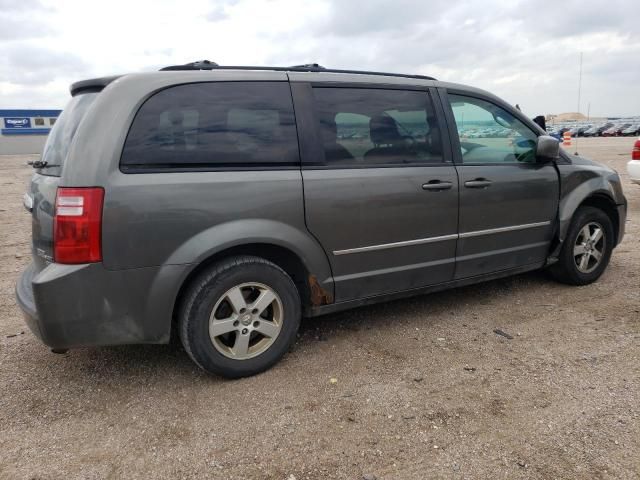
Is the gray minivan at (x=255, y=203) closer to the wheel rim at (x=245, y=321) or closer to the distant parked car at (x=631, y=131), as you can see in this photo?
the wheel rim at (x=245, y=321)

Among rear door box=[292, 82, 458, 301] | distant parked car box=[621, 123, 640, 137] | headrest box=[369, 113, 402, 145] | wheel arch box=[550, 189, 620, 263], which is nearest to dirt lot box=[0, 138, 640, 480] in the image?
rear door box=[292, 82, 458, 301]

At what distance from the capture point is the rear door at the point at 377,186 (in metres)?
3.28

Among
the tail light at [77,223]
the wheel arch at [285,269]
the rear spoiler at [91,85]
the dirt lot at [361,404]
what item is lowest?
the dirt lot at [361,404]

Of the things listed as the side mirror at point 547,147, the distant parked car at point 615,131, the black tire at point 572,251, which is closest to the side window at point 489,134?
the side mirror at point 547,147

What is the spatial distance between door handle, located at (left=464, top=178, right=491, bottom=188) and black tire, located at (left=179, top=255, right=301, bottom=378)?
1542 mm

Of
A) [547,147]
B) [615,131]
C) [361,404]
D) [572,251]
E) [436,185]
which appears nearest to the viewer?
[361,404]

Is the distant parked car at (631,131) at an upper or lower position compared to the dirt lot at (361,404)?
upper

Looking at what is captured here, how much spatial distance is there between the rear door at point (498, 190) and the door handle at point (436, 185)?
15 cm

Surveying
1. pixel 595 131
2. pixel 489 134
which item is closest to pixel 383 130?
pixel 489 134

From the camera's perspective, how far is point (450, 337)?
3713 mm

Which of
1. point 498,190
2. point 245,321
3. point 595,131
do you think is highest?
point 595,131

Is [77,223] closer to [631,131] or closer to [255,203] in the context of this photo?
[255,203]

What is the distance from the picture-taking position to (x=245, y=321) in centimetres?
310

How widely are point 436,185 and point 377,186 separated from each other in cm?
50
